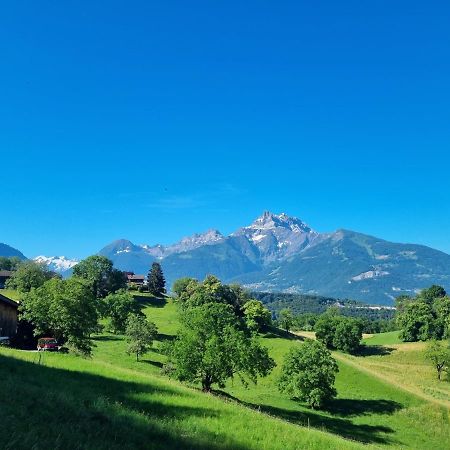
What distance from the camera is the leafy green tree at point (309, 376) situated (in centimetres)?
6159

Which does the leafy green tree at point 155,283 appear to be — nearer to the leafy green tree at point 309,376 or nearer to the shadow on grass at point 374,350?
the shadow on grass at point 374,350

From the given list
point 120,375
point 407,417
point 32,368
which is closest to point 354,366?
point 407,417

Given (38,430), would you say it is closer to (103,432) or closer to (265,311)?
(103,432)

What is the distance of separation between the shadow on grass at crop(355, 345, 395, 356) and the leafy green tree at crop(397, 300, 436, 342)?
52.8ft

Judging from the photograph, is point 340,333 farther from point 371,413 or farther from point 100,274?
point 100,274

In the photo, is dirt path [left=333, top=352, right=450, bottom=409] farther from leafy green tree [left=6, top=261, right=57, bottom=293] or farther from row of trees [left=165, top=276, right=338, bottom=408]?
leafy green tree [left=6, top=261, right=57, bottom=293]

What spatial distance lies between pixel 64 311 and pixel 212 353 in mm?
17308

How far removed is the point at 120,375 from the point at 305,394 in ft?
129

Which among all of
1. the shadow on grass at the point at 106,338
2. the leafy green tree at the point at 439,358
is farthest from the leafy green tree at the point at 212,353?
the leafy green tree at the point at 439,358

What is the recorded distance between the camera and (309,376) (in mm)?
62438

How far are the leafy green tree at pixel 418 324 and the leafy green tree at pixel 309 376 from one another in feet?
313

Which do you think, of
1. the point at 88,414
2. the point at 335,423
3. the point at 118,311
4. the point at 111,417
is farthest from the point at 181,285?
the point at 88,414

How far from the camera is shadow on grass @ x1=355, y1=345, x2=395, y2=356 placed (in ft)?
426

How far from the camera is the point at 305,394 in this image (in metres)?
62.0
